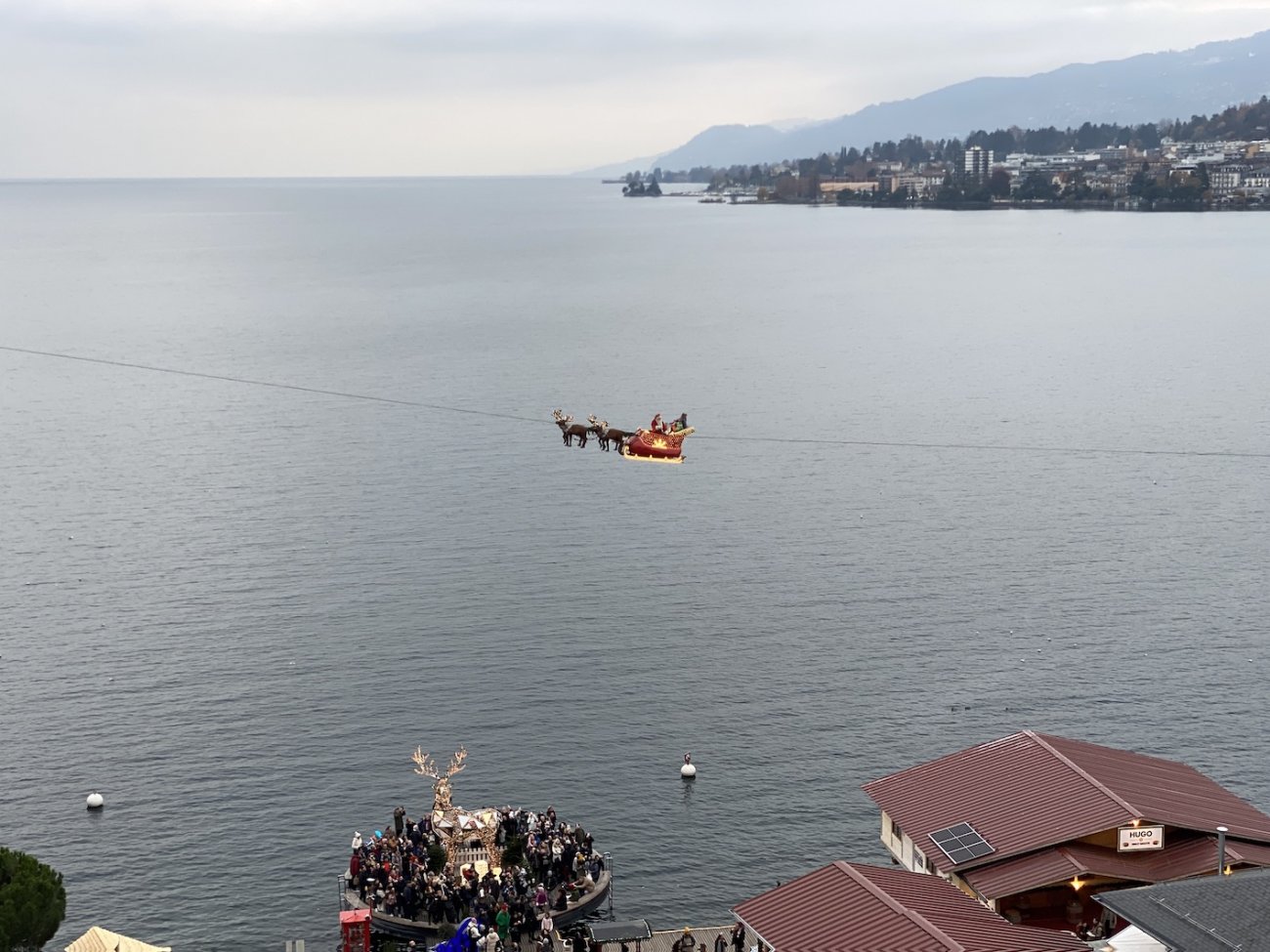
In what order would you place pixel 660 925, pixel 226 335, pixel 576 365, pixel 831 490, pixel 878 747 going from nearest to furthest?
pixel 660 925 → pixel 878 747 → pixel 831 490 → pixel 576 365 → pixel 226 335

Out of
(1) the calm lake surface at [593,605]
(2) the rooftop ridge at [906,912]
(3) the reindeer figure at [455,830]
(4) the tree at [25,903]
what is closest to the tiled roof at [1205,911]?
(2) the rooftop ridge at [906,912]

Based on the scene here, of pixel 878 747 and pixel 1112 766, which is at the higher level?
pixel 1112 766

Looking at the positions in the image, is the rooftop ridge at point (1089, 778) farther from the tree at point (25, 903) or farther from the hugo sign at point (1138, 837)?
the tree at point (25, 903)

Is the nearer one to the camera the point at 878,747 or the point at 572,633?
the point at 878,747

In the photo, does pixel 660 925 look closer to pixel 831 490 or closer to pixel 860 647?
pixel 860 647

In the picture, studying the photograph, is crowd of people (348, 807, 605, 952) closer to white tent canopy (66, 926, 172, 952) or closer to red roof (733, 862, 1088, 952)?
red roof (733, 862, 1088, 952)

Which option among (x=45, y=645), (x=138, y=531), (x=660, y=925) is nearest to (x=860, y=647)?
(x=660, y=925)

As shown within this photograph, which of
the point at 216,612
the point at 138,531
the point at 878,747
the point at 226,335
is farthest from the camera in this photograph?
the point at 226,335
